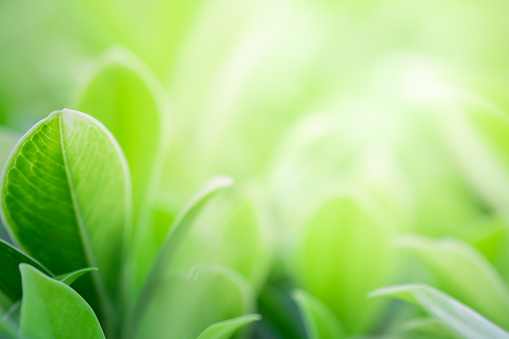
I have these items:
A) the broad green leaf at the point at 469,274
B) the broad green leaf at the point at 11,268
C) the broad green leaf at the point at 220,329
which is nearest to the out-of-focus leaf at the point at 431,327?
the broad green leaf at the point at 469,274

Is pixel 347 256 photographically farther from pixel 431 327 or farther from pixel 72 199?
pixel 72 199

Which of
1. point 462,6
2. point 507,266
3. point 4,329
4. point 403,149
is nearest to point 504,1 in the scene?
point 462,6

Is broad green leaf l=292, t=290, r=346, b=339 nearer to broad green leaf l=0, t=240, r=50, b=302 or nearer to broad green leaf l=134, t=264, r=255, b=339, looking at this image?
broad green leaf l=134, t=264, r=255, b=339

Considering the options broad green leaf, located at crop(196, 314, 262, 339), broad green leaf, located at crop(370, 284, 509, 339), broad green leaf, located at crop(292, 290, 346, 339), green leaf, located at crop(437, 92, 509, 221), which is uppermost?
green leaf, located at crop(437, 92, 509, 221)

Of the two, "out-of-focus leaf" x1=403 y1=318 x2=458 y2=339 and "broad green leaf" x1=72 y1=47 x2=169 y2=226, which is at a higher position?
"broad green leaf" x1=72 y1=47 x2=169 y2=226

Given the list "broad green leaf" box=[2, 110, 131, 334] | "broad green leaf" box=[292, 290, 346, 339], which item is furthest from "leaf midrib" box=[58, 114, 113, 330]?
"broad green leaf" box=[292, 290, 346, 339]
